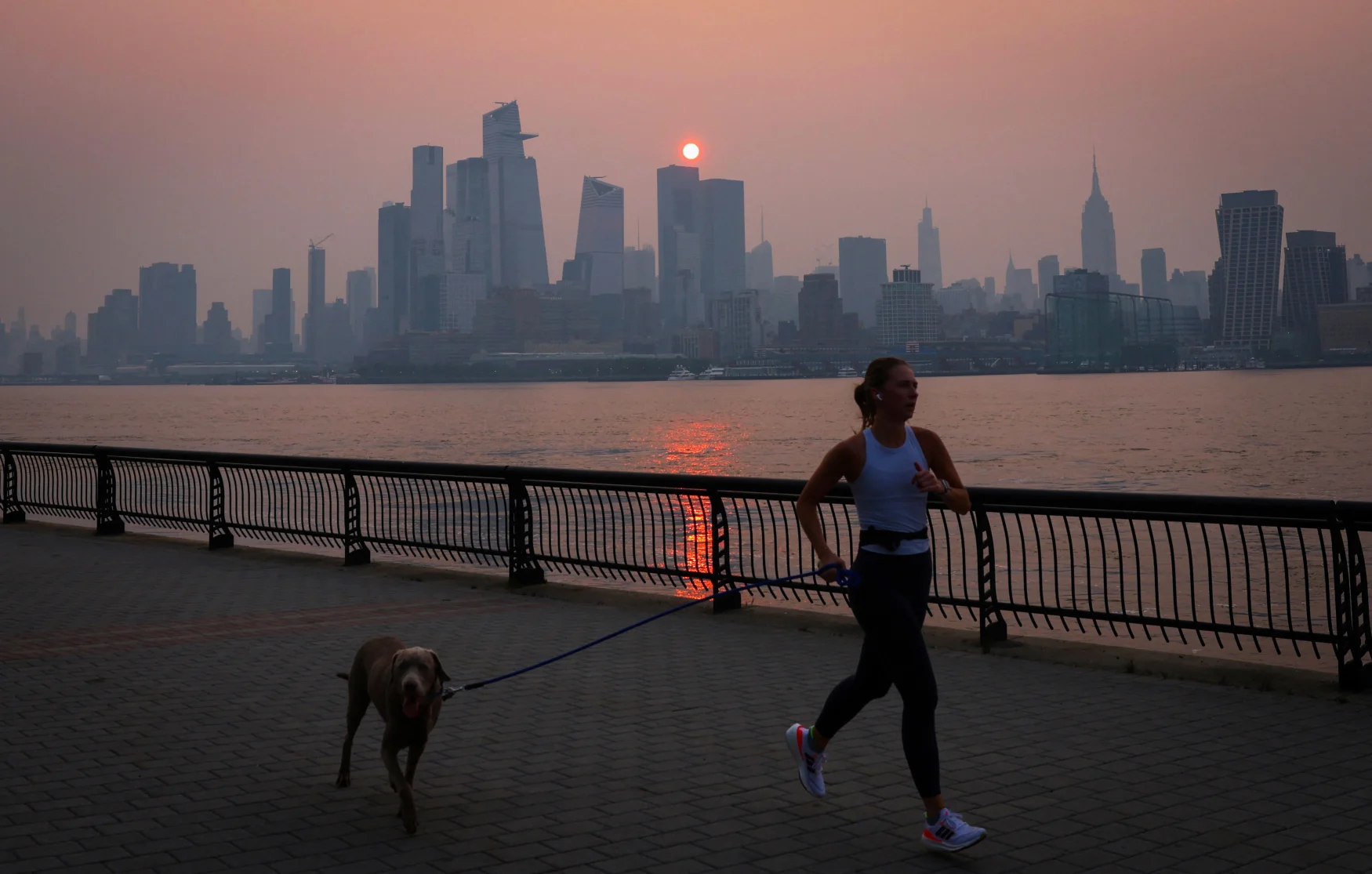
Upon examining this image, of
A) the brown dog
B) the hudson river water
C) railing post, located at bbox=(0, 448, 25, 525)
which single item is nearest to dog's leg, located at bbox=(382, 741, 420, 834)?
the brown dog

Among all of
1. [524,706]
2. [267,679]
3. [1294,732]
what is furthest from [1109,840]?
[267,679]

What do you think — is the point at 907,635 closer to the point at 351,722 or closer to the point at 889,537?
the point at 889,537

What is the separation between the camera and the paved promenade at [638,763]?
512 cm

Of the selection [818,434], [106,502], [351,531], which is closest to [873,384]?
[351,531]

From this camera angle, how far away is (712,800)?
5.79 metres

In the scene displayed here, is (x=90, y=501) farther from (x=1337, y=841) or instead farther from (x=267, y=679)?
(x=1337, y=841)

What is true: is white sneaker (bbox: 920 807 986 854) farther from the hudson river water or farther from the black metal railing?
the hudson river water

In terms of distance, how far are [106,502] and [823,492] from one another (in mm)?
15394

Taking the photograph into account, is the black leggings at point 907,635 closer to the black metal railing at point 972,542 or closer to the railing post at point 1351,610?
the black metal railing at point 972,542

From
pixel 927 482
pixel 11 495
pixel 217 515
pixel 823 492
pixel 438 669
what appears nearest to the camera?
pixel 927 482

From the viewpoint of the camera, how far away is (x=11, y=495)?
21062 mm

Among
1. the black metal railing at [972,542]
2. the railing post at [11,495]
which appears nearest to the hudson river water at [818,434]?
the black metal railing at [972,542]

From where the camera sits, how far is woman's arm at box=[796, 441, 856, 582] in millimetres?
5152

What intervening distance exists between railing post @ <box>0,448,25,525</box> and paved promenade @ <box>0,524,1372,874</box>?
12.0 metres
